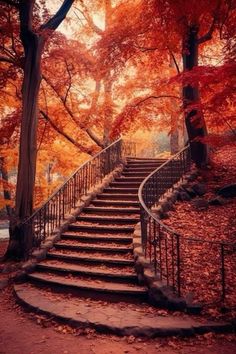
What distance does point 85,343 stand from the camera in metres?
5.14

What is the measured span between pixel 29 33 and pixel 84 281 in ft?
24.1

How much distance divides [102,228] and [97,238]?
1.60 feet

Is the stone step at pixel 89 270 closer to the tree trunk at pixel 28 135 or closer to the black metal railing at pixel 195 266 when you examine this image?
the black metal railing at pixel 195 266

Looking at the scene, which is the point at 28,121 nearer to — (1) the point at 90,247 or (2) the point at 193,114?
(1) the point at 90,247

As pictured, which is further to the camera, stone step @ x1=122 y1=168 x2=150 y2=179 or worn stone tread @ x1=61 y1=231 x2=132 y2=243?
stone step @ x1=122 y1=168 x2=150 y2=179

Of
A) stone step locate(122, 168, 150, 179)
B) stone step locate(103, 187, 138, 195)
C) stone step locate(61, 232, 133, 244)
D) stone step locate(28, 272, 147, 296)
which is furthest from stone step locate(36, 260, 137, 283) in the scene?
stone step locate(122, 168, 150, 179)

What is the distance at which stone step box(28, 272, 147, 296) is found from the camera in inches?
257

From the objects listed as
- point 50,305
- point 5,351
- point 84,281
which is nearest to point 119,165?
point 84,281

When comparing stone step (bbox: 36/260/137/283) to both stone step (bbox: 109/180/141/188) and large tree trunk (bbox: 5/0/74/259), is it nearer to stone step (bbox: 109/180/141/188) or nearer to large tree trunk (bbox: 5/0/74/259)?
large tree trunk (bbox: 5/0/74/259)

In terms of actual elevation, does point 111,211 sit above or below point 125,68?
below

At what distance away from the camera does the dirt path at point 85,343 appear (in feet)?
16.1

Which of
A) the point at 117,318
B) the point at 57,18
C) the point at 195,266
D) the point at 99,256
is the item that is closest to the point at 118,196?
the point at 99,256

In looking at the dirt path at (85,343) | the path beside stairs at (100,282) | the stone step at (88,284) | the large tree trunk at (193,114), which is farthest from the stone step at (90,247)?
the large tree trunk at (193,114)

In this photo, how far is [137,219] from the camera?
9.41 metres
